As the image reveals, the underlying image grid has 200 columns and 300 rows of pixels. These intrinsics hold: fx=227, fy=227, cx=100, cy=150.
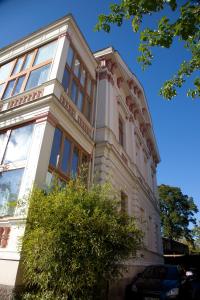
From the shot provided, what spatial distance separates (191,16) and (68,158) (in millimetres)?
5898

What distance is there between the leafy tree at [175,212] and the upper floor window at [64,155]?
39.3m

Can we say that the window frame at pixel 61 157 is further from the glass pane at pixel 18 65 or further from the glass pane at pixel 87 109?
the glass pane at pixel 18 65

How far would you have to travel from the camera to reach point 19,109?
8516 mm

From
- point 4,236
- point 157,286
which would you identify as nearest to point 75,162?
point 4,236

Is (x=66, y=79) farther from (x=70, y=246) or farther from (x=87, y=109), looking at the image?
(x=70, y=246)

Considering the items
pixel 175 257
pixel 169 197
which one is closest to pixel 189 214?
pixel 169 197

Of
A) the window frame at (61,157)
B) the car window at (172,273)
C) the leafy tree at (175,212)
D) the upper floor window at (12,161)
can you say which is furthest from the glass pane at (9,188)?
the leafy tree at (175,212)

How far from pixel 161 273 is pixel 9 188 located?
6875 millimetres

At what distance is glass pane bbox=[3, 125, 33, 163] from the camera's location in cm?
764

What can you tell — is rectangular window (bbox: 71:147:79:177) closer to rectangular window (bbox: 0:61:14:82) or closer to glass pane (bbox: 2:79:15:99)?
glass pane (bbox: 2:79:15:99)

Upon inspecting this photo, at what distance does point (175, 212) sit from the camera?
4509cm

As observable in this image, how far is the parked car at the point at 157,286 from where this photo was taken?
7.60 meters

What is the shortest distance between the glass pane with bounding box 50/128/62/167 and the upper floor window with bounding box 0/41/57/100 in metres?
2.57

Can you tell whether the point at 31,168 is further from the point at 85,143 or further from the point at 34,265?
→ the point at 85,143
